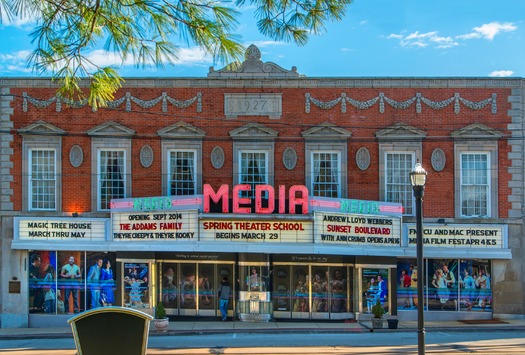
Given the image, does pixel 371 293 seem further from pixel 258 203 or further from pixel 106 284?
pixel 106 284

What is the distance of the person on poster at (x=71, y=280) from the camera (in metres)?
26.9

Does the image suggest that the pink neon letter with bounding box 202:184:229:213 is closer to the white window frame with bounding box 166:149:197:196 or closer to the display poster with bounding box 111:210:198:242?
the display poster with bounding box 111:210:198:242

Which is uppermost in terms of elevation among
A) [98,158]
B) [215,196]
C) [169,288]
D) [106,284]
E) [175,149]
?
[175,149]

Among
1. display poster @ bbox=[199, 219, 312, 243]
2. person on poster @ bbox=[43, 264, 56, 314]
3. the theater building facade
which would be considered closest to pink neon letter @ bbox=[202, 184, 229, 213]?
display poster @ bbox=[199, 219, 312, 243]

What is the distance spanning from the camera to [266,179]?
27.2 m

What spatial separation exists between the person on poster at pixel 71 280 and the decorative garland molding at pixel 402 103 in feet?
36.2

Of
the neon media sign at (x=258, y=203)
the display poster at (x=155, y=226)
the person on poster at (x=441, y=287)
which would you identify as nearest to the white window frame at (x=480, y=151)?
the person on poster at (x=441, y=287)

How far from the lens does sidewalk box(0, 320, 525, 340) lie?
2380 cm

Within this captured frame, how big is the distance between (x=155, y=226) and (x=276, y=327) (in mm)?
5882

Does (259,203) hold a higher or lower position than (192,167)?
lower

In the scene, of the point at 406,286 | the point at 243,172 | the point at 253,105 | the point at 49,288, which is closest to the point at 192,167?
the point at 243,172

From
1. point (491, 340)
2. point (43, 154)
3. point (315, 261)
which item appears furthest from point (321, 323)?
point (43, 154)

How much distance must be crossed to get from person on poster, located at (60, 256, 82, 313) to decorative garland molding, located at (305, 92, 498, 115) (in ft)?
36.2

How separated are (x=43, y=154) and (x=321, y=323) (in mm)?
12767
